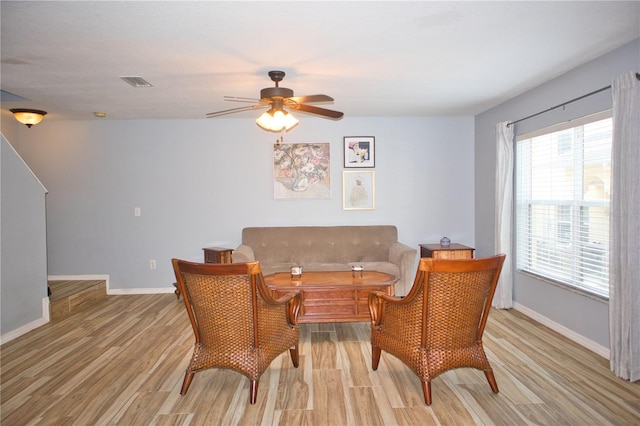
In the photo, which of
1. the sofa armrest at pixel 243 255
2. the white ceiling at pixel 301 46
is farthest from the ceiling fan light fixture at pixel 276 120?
the sofa armrest at pixel 243 255

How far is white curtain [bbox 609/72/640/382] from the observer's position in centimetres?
266

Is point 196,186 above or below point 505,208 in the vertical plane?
above

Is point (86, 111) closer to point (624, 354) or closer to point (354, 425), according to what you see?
point (354, 425)

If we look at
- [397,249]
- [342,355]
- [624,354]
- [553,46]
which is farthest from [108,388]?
[553,46]

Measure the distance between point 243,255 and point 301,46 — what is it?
255cm

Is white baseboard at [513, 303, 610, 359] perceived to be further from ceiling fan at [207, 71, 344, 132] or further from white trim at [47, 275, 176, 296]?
white trim at [47, 275, 176, 296]

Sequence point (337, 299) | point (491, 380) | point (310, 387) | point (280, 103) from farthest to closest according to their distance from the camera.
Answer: point (337, 299)
point (280, 103)
point (310, 387)
point (491, 380)

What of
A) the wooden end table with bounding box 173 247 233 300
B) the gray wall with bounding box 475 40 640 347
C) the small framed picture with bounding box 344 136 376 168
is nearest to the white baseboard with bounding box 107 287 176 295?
the wooden end table with bounding box 173 247 233 300

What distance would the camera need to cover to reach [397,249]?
477cm

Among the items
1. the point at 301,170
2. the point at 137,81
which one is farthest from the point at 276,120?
the point at 301,170

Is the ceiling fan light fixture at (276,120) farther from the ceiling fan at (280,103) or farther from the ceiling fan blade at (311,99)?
the ceiling fan blade at (311,99)

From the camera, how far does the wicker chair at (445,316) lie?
2248mm

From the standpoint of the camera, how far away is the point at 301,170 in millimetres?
5395

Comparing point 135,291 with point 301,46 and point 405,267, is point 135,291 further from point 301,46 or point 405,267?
point 301,46
